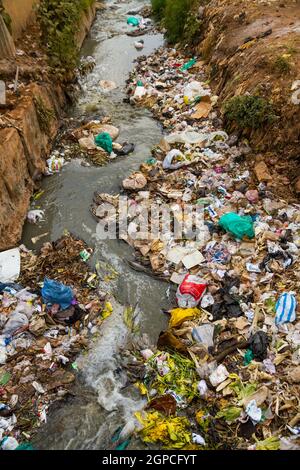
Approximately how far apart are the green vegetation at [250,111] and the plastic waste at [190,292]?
272 cm

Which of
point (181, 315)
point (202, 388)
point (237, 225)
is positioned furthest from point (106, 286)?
point (237, 225)

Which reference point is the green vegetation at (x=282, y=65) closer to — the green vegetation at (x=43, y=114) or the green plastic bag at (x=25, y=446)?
the green vegetation at (x=43, y=114)

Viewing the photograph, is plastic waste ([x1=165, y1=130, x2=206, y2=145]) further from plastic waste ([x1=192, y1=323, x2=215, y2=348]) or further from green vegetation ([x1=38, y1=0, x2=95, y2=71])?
plastic waste ([x1=192, y1=323, x2=215, y2=348])

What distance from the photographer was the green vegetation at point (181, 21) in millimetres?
9406

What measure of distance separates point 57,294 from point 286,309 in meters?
2.40

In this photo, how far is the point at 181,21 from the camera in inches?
394

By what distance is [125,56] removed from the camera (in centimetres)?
1065

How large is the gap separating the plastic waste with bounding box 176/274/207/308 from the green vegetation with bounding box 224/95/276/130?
8.92 ft

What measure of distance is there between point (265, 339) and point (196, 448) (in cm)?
118

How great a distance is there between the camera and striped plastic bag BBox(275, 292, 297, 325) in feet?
12.2

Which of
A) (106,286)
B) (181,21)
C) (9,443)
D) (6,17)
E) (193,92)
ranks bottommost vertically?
(9,443)

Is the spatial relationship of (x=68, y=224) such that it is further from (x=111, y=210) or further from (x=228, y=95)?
(x=228, y=95)

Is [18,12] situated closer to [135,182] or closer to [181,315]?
[135,182]

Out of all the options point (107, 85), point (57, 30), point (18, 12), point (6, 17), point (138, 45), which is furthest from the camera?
point (138, 45)
